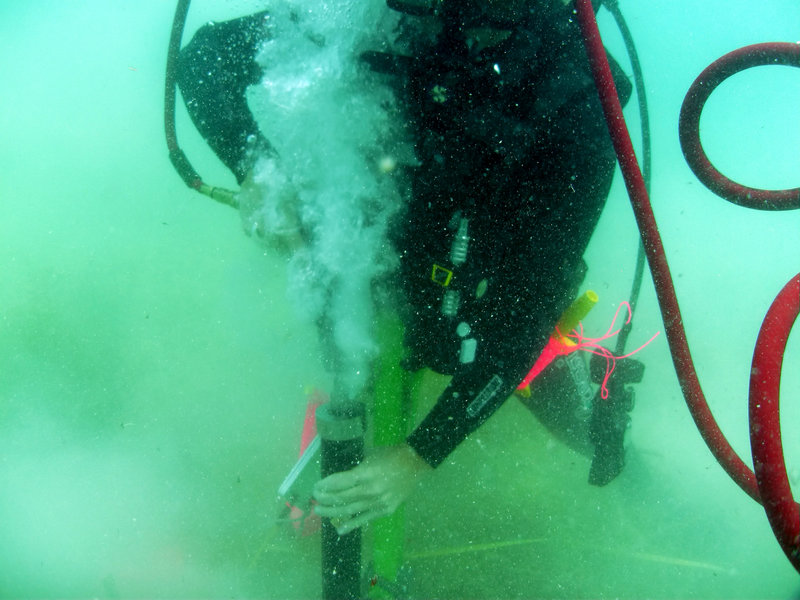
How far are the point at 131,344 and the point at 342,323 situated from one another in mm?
5684

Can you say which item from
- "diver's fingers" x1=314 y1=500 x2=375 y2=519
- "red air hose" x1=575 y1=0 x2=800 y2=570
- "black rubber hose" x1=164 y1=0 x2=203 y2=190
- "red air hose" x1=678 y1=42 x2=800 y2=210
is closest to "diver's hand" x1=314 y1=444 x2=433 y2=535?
"diver's fingers" x1=314 y1=500 x2=375 y2=519

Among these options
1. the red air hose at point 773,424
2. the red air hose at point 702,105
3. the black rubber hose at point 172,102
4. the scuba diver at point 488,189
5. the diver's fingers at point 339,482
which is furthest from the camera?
the black rubber hose at point 172,102

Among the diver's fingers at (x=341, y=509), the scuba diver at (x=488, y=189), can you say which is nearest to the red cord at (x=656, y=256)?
the scuba diver at (x=488, y=189)

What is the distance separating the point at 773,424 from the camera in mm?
690

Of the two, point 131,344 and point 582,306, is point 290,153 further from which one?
point 131,344

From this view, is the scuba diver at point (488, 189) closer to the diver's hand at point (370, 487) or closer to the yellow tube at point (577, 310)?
the diver's hand at point (370, 487)

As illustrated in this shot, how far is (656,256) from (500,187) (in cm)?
63

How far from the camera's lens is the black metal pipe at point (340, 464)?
148 cm

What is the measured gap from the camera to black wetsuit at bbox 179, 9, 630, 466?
133cm

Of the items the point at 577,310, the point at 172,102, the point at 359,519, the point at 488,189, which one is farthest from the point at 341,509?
the point at 172,102

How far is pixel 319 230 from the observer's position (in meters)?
1.77

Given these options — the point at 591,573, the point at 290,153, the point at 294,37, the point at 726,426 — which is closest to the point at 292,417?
the point at 591,573

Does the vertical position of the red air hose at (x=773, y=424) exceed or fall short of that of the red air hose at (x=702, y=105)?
it falls short

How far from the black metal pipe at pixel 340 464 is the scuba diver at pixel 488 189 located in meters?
0.06
